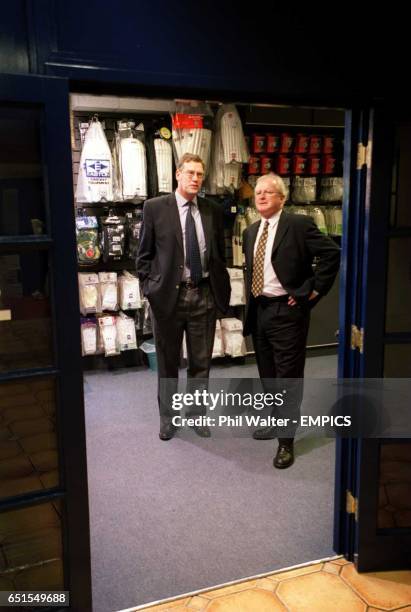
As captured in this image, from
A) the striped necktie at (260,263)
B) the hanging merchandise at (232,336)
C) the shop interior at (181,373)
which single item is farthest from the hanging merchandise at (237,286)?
the striped necktie at (260,263)

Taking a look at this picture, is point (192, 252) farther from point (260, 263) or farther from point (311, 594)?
point (311, 594)

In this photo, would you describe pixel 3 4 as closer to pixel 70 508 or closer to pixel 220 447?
pixel 70 508

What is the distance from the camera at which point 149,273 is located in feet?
11.6

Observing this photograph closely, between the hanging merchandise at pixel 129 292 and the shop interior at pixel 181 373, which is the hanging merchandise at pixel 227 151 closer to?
the shop interior at pixel 181 373

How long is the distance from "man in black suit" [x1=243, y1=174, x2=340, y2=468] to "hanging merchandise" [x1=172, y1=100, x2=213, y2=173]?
1537 millimetres

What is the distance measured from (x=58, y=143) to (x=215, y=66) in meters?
0.59

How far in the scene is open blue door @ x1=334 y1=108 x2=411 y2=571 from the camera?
2.14 meters

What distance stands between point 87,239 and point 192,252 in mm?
1541

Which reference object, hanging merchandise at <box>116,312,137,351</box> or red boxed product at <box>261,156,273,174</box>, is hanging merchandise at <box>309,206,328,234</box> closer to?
red boxed product at <box>261,156,273,174</box>

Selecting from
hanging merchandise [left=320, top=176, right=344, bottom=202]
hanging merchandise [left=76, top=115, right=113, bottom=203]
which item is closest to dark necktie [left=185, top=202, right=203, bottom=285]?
hanging merchandise [left=76, top=115, right=113, bottom=203]

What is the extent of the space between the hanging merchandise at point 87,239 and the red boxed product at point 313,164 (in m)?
2.02

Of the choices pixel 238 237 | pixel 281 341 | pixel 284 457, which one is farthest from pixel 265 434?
pixel 238 237

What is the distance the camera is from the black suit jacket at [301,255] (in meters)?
3.19

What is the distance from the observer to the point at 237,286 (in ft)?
16.9
